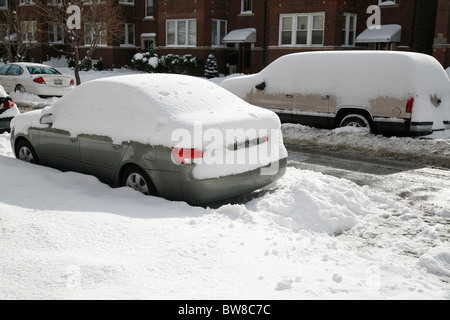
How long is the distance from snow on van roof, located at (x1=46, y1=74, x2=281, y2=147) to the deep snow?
0.76 m

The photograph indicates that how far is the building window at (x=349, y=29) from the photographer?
26.7m

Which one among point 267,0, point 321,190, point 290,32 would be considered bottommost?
point 321,190

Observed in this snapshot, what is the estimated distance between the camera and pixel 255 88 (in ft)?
43.5

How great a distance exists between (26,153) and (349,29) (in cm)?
2299

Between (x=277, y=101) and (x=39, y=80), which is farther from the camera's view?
A: (x=39, y=80)

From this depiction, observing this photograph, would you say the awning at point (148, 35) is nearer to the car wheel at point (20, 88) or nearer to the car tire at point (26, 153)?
the car wheel at point (20, 88)

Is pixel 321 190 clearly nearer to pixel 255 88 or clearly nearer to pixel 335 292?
pixel 335 292

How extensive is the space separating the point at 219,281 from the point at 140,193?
258cm

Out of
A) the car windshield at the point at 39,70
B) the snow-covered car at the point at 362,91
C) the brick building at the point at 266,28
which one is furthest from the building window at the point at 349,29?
the car windshield at the point at 39,70

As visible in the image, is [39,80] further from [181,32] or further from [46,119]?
[181,32]

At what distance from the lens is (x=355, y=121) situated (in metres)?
11.7

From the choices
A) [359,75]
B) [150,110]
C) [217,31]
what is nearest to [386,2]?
[217,31]
